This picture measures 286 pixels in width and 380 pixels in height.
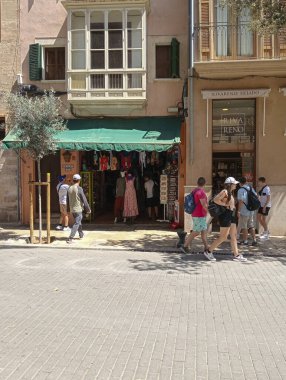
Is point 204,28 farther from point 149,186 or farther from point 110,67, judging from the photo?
point 149,186

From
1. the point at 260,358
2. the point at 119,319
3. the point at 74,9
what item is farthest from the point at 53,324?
the point at 74,9

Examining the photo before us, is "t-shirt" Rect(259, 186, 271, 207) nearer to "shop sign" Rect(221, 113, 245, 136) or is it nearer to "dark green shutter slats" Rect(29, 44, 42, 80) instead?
"shop sign" Rect(221, 113, 245, 136)

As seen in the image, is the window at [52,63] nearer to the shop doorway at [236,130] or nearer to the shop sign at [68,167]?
the shop sign at [68,167]

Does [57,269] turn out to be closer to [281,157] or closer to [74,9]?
[281,157]

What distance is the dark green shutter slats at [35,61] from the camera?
15.6 m

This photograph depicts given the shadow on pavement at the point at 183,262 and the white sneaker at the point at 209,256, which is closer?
the shadow on pavement at the point at 183,262

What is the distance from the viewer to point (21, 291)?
7.62 m

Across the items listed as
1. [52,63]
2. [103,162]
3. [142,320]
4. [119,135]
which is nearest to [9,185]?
[103,162]

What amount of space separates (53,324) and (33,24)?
12562 millimetres

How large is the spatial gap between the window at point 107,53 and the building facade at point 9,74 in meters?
2.12

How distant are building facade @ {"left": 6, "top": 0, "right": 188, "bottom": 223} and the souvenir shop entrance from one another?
0.36ft

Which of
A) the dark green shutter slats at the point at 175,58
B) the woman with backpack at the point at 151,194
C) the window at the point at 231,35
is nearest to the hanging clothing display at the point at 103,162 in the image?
the woman with backpack at the point at 151,194

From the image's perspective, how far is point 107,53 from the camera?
15250 mm

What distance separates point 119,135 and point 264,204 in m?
4.99
